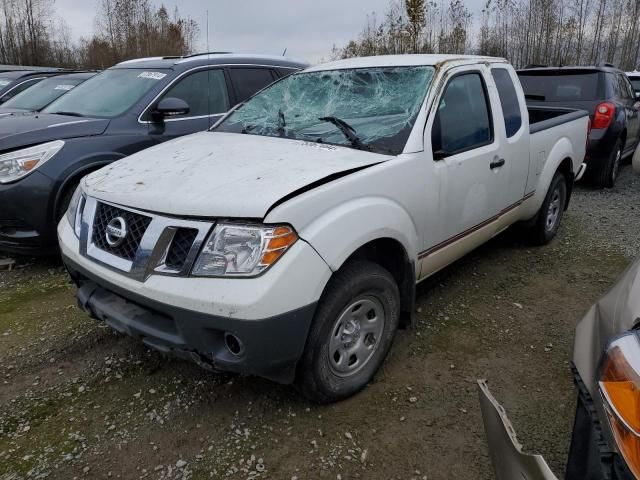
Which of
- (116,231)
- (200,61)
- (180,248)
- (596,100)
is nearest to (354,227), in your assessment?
(180,248)

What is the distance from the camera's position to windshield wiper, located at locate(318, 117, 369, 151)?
2.89 meters

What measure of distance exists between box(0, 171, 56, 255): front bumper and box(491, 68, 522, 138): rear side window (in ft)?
12.0

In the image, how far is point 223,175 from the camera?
2.50 meters

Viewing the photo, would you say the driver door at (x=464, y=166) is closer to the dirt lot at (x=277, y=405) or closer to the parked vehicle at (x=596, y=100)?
the dirt lot at (x=277, y=405)

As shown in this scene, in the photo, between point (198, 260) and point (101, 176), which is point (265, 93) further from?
point (198, 260)

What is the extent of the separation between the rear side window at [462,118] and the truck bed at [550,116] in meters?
0.84

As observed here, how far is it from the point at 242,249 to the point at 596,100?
669 centimetres

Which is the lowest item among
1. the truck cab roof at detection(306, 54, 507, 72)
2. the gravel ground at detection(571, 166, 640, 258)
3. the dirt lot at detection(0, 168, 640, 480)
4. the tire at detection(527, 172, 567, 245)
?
the dirt lot at detection(0, 168, 640, 480)

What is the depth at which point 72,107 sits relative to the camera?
5.03 m

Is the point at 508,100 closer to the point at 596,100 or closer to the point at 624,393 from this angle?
the point at 624,393

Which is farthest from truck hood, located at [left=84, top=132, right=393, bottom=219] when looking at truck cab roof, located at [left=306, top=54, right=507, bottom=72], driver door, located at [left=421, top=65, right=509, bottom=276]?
truck cab roof, located at [left=306, top=54, right=507, bottom=72]

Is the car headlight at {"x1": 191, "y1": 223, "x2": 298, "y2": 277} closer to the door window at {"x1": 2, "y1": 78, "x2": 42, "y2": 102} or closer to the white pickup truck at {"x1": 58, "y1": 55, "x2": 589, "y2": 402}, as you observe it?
the white pickup truck at {"x1": 58, "y1": 55, "x2": 589, "y2": 402}

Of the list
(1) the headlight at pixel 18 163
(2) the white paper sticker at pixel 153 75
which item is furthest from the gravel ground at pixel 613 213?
(1) the headlight at pixel 18 163

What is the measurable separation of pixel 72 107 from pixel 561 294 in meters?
4.84
